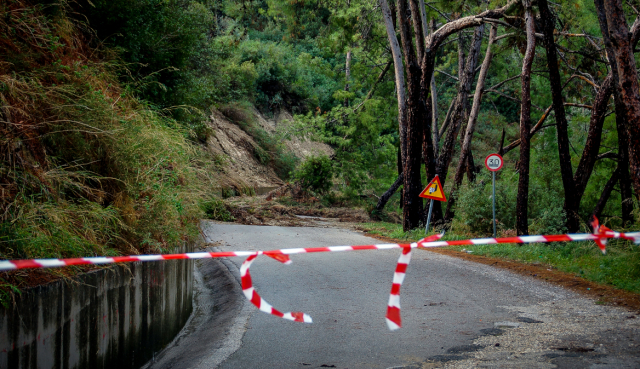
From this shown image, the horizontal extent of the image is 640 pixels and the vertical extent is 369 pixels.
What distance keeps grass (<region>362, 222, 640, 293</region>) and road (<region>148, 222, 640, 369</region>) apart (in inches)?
47.9

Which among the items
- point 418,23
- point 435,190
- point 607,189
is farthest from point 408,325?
point 418,23

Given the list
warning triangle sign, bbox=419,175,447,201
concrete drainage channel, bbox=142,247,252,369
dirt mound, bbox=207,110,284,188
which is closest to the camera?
concrete drainage channel, bbox=142,247,252,369

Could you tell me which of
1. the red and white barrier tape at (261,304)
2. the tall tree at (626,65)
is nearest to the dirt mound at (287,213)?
the tall tree at (626,65)

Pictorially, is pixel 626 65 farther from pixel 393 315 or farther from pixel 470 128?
pixel 470 128

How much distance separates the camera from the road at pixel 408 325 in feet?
17.2

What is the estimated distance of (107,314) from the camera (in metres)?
5.29

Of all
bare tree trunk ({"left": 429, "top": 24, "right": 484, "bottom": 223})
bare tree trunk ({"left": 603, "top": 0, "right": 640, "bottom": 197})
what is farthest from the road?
bare tree trunk ({"left": 429, "top": 24, "right": 484, "bottom": 223})

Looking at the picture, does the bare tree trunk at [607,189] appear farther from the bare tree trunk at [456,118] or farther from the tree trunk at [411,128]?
the tree trunk at [411,128]

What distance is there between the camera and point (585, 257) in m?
11.7

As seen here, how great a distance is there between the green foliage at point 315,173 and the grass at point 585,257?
13783mm

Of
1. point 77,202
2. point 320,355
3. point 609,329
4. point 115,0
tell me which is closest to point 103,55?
point 115,0

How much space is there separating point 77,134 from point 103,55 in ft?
16.8

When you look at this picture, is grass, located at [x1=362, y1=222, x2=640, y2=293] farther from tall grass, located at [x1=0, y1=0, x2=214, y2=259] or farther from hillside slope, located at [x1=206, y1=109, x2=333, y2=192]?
hillside slope, located at [x1=206, y1=109, x2=333, y2=192]

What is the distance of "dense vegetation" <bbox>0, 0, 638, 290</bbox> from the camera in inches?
238
